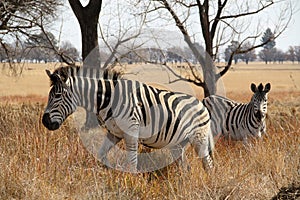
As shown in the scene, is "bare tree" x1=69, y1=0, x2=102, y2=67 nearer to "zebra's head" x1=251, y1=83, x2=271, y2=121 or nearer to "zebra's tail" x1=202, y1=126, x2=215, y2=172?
"zebra's head" x1=251, y1=83, x2=271, y2=121

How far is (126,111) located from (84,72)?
841mm

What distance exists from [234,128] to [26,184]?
584cm

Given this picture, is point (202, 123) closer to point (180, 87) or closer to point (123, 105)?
point (123, 105)

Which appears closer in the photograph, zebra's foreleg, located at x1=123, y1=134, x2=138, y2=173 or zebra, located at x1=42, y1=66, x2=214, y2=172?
zebra, located at x1=42, y1=66, x2=214, y2=172

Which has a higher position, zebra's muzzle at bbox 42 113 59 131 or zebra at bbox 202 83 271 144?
zebra's muzzle at bbox 42 113 59 131

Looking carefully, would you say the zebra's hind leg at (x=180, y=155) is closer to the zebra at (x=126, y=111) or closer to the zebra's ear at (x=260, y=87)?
the zebra at (x=126, y=111)

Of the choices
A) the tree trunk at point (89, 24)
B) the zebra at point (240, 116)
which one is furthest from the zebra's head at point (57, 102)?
the tree trunk at point (89, 24)

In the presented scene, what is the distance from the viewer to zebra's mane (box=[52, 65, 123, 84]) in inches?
238

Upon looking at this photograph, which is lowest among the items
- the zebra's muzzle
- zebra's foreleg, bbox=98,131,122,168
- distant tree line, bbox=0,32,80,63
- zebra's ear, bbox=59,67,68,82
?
zebra's foreleg, bbox=98,131,122,168

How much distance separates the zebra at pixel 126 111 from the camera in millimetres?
5988

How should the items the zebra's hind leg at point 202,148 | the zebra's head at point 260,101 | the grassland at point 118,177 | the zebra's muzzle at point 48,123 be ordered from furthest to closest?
the zebra's head at point 260,101 → the zebra's hind leg at point 202,148 → the zebra's muzzle at point 48,123 → the grassland at point 118,177

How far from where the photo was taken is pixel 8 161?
229 inches

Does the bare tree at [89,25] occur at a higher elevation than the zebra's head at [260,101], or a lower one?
higher

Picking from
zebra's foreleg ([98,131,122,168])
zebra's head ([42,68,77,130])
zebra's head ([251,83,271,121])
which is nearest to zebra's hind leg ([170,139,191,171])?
zebra's foreleg ([98,131,122,168])
